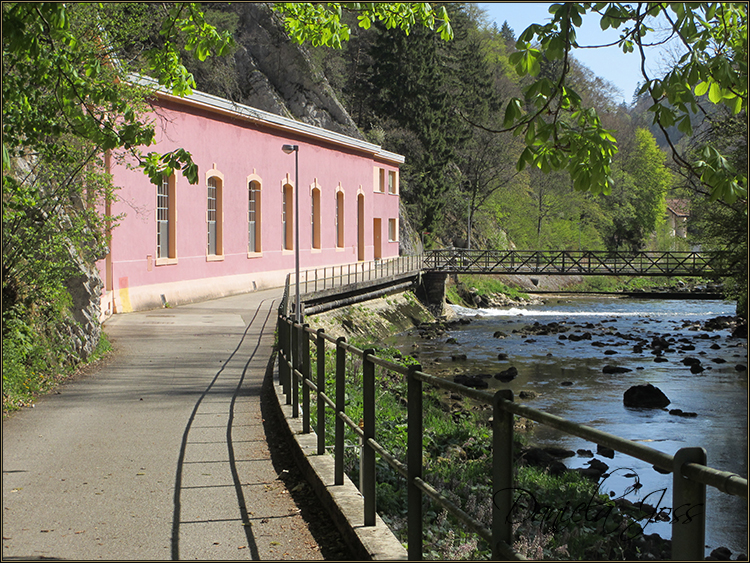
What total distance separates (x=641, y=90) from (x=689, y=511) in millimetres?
2886

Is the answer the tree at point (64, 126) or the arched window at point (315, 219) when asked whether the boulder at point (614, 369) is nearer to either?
the tree at point (64, 126)

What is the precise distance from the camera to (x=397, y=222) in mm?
48219

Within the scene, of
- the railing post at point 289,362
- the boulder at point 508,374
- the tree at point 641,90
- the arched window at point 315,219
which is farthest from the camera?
the arched window at point 315,219

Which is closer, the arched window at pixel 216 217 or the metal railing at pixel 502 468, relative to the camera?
the metal railing at pixel 502 468

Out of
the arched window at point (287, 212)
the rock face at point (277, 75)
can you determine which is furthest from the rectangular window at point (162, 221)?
the rock face at point (277, 75)

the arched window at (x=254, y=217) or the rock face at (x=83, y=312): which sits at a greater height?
the arched window at (x=254, y=217)

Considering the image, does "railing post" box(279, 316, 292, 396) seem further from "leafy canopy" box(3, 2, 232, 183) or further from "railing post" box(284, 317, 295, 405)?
"leafy canopy" box(3, 2, 232, 183)

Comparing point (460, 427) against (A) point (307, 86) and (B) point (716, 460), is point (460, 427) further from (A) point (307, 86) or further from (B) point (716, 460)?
(A) point (307, 86)

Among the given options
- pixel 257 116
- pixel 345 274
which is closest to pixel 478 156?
pixel 345 274

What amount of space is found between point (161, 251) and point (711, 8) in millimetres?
22383

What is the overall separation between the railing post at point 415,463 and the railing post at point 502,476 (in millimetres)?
1088

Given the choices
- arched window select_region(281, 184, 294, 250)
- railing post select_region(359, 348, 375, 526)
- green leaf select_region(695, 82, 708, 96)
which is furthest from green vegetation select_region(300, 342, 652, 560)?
arched window select_region(281, 184, 294, 250)

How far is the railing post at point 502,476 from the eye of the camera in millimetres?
3160

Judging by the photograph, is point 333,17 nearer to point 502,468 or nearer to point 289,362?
point 289,362
